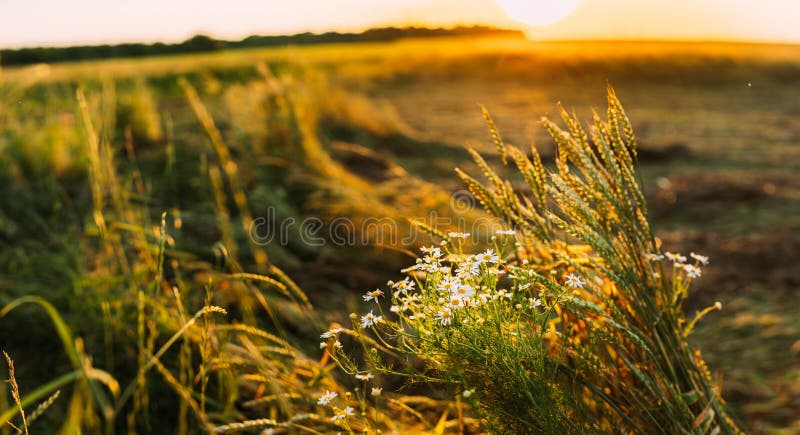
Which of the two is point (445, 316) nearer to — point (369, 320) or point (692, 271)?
point (369, 320)

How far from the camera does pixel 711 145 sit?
856 centimetres

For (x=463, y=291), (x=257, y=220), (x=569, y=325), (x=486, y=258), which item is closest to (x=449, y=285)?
(x=463, y=291)

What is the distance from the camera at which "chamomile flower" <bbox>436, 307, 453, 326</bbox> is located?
1265mm

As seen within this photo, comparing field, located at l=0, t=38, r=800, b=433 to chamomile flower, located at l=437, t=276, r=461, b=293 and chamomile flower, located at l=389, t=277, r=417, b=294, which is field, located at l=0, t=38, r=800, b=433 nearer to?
chamomile flower, located at l=389, t=277, r=417, b=294

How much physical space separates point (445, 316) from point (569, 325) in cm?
49

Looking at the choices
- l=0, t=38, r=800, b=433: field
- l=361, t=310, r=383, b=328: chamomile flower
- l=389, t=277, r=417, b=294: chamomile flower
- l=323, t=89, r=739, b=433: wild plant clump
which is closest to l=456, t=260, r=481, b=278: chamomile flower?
l=323, t=89, r=739, b=433: wild plant clump

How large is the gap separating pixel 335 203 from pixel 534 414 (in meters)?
2.77

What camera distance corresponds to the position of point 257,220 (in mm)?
3854

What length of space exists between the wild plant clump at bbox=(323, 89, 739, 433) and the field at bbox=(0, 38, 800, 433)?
0.36m

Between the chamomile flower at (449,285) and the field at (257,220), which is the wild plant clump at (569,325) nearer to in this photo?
the chamomile flower at (449,285)

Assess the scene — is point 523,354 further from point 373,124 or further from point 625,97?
point 625,97

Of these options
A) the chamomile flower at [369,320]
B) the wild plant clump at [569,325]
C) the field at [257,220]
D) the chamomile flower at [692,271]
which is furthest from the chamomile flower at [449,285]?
the chamomile flower at [692,271]

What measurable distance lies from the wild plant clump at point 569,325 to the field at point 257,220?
1.17 ft

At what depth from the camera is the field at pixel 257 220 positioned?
2.11 meters
